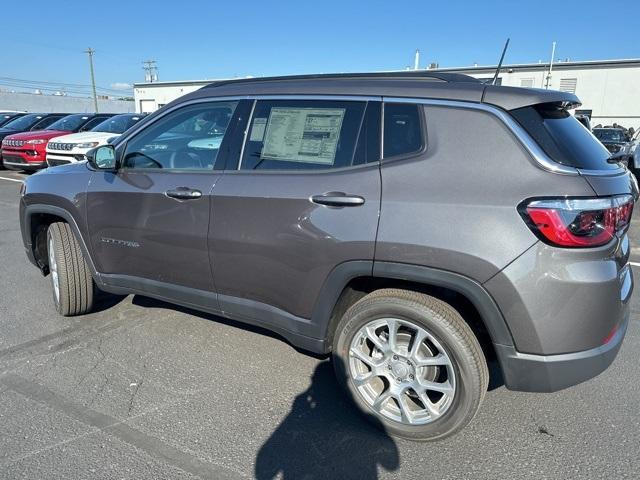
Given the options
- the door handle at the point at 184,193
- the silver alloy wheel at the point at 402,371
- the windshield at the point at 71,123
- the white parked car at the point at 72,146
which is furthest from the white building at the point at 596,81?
the silver alloy wheel at the point at 402,371

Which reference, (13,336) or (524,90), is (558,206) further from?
(13,336)

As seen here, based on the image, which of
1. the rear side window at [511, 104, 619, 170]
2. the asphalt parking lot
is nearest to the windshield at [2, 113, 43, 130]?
the asphalt parking lot

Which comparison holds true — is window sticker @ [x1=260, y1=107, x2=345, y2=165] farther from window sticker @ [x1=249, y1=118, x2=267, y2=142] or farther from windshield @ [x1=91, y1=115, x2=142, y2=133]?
windshield @ [x1=91, y1=115, x2=142, y2=133]

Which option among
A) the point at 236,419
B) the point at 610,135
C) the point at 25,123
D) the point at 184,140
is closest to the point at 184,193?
the point at 184,140

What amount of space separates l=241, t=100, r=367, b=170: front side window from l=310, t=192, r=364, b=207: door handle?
0.18 m

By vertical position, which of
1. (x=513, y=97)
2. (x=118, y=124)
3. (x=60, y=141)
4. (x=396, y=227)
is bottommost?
(x=396, y=227)

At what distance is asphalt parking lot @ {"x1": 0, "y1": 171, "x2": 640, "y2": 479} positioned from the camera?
231cm

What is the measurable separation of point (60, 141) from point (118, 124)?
6.91 feet

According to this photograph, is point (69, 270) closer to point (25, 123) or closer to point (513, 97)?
point (513, 97)

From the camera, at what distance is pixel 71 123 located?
543 inches

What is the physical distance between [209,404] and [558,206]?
7.07ft

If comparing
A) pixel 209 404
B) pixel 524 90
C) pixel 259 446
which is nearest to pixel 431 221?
pixel 524 90

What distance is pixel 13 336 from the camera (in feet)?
12.0

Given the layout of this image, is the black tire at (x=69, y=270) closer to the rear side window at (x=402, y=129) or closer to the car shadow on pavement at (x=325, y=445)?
the car shadow on pavement at (x=325, y=445)
